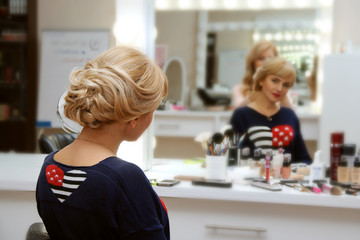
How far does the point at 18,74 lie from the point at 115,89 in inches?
136

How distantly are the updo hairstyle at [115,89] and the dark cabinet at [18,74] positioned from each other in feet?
10.6

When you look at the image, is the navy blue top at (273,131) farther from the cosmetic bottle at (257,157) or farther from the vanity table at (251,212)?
the vanity table at (251,212)

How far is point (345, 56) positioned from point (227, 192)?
191cm

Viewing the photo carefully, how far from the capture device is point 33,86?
147 inches

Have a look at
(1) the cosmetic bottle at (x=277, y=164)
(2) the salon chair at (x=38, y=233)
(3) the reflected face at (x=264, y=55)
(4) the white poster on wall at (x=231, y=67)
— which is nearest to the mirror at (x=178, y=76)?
(4) the white poster on wall at (x=231, y=67)

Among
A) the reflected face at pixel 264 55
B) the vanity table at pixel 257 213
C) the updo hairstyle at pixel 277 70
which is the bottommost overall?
the vanity table at pixel 257 213

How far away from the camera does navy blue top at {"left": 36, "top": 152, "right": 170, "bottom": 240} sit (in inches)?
27.1

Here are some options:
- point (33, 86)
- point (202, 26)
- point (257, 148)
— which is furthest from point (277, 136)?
point (33, 86)

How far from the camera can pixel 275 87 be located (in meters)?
1.77

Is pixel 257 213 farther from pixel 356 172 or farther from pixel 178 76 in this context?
pixel 178 76

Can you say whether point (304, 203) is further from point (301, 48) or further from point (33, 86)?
point (33, 86)

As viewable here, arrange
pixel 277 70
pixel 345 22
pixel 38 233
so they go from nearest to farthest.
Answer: pixel 38 233 → pixel 277 70 → pixel 345 22

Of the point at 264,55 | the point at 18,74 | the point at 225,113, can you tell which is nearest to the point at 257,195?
the point at 264,55

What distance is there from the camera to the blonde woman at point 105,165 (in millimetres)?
692
